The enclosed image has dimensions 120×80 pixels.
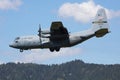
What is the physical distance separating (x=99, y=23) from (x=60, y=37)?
9847mm

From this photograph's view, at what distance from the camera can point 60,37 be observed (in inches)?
3565

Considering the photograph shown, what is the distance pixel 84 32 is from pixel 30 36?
12278mm

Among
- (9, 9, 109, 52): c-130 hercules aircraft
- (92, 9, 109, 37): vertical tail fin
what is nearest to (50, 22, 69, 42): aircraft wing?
(9, 9, 109, 52): c-130 hercules aircraft

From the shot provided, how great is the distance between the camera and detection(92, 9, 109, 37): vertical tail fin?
9119 cm

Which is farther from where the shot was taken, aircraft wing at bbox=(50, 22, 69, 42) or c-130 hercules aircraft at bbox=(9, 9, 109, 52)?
c-130 hercules aircraft at bbox=(9, 9, 109, 52)

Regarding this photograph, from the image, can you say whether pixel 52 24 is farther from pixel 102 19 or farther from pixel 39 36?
pixel 102 19

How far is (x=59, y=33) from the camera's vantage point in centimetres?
9062

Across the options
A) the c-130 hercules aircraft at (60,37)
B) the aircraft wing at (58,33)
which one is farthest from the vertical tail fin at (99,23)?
the aircraft wing at (58,33)

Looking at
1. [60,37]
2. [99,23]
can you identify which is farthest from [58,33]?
[99,23]

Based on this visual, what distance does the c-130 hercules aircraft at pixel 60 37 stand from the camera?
9006cm

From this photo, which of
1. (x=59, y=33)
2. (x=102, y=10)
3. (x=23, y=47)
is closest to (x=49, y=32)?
(x=59, y=33)

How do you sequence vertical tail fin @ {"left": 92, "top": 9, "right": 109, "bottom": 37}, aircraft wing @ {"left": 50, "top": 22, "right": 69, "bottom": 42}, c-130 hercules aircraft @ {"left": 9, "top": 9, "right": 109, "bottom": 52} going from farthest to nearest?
vertical tail fin @ {"left": 92, "top": 9, "right": 109, "bottom": 37} → c-130 hercules aircraft @ {"left": 9, "top": 9, "right": 109, "bottom": 52} → aircraft wing @ {"left": 50, "top": 22, "right": 69, "bottom": 42}

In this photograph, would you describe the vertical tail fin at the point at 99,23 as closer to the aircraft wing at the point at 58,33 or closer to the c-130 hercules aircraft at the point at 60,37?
the c-130 hercules aircraft at the point at 60,37

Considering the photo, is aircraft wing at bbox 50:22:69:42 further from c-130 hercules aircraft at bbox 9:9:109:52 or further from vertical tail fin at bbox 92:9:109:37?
vertical tail fin at bbox 92:9:109:37
